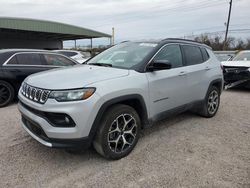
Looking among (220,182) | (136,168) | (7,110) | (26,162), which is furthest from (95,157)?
(7,110)

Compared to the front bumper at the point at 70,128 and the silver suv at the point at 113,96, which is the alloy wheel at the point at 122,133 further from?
the front bumper at the point at 70,128

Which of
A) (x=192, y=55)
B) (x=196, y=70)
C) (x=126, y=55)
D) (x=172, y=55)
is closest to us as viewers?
(x=126, y=55)

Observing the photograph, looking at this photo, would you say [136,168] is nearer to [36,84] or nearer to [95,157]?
[95,157]

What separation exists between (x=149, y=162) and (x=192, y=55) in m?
2.50

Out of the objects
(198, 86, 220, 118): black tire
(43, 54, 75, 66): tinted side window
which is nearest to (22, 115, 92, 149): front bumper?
(198, 86, 220, 118): black tire

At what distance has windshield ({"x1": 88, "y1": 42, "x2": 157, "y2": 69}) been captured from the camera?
3.84 m

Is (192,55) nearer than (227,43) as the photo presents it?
Yes

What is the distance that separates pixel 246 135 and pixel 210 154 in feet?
4.09

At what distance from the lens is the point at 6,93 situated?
639 centimetres

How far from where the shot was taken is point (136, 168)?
10.4ft

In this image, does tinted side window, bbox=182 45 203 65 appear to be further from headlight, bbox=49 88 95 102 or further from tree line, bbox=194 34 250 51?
tree line, bbox=194 34 250 51

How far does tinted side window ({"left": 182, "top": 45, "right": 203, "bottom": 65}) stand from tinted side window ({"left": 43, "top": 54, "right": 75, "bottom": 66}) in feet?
13.9

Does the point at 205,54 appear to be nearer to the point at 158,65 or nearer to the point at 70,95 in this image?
the point at 158,65

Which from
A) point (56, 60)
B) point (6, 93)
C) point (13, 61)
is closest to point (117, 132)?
point (6, 93)
